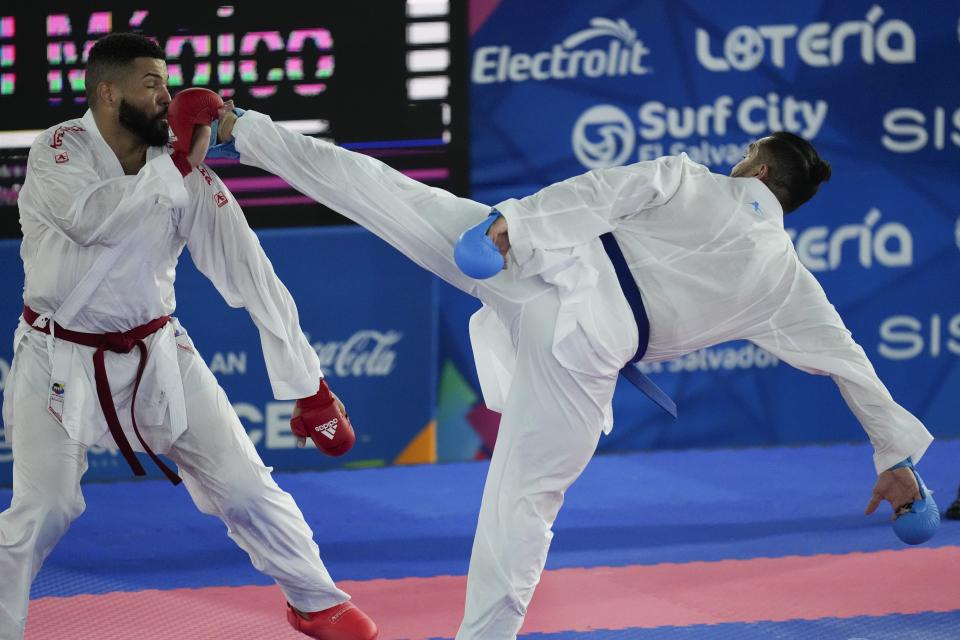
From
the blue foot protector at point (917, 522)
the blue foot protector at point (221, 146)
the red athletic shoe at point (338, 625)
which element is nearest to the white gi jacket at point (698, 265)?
the blue foot protector at point (917, 522)

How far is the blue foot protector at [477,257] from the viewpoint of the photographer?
275cm

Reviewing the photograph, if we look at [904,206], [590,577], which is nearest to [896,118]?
[904,206]

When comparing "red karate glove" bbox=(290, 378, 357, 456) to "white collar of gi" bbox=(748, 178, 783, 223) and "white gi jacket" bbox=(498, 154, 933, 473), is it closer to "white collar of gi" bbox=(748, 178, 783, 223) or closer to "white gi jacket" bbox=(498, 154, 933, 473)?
"white gi jacket" bbox=(498, 154, 933, 473)

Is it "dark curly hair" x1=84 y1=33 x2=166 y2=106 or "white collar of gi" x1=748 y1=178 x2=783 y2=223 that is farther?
"dark curly hair" x1=84 y1=33 x2=166 y2=106

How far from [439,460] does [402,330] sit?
65 cm

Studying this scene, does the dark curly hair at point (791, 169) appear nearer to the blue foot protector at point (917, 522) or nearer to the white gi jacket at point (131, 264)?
the blue foot protector at point (917, 522)

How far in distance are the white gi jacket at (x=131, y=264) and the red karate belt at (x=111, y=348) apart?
0.06ft

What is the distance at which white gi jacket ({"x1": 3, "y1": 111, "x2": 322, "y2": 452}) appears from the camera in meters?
3.05

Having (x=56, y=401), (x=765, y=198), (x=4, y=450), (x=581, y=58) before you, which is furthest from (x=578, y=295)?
(x=4, y=450)

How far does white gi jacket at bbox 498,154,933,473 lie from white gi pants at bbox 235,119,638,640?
0.24 ft

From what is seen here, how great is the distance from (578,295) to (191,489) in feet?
4.10

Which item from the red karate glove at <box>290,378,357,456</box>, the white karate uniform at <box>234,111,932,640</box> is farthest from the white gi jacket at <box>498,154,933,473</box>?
the red karate glove at <box>290,378,357,456</box>

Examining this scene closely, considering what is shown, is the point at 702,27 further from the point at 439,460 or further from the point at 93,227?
the point at 93,227

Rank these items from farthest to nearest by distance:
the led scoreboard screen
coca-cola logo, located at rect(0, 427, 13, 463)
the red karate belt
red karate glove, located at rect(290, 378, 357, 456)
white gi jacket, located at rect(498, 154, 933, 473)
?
1. coca-cola logo, located at rect(0, 427, 13, 463)
2. the led scoreboard screen
3. red karate glove, located at rect(290, 378, 357, 456)
4. the red karate belt
5. white gi jacket, located at rect(498, 154, 933, 473)
